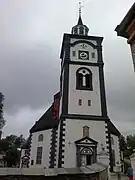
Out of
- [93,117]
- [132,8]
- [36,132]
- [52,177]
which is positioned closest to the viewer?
[132,8]

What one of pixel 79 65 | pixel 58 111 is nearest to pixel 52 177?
pixel 58 111

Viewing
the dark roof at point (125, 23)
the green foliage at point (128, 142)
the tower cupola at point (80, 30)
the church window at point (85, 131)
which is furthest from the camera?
the green foliage at point (128, 142)

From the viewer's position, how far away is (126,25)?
5941mm

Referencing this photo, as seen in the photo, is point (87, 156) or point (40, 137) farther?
point (40, 137)

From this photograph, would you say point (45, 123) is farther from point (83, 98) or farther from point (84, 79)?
point (84, 79)

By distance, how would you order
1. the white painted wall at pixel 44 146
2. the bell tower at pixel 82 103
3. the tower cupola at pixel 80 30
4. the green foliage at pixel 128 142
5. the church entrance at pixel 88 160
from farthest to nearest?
the green foliage at pixel 128 142 → the tower cupola at pixel 80 30 → the white painted wall at pixel 44 146 → the bell tower at pixel 82 103 → the church entrance at pixel 88 160

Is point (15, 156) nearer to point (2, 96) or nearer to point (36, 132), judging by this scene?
point (2, 96)

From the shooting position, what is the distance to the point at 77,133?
24359mm

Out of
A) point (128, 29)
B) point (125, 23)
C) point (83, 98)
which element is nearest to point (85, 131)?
point (83, 98)

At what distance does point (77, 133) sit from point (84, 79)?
6.78 meters

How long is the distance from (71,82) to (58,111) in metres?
3.80

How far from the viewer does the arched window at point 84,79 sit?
27142 mm

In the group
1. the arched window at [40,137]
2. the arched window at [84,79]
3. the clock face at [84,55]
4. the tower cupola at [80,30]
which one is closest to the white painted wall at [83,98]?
the arched window at [84,79]

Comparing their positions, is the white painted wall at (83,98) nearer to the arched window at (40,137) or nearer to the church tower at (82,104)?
the church tower at (82,104)
